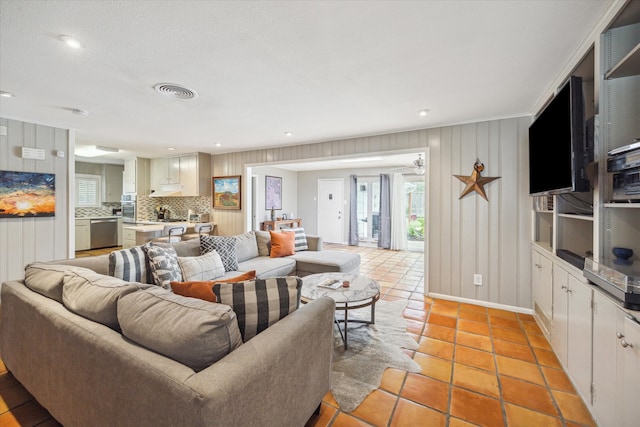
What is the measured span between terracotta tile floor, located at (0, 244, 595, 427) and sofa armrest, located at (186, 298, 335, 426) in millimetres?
389

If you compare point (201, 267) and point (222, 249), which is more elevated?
point (222, 249)

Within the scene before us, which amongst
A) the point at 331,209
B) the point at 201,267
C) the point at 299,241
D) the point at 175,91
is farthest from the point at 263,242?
the point at 331,209

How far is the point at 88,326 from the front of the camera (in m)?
1.25

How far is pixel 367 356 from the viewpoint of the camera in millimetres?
2258

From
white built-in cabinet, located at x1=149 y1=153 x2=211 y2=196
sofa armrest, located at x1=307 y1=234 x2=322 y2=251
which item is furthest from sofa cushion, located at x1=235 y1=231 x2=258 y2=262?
white built-in cabinet, located at x1=149 y1=153 x2=211 y2=196

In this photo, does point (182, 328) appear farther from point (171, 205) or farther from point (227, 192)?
point (171, 205)

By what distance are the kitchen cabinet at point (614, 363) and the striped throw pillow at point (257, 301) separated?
1.52 m

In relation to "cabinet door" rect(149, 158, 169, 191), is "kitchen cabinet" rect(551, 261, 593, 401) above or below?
below

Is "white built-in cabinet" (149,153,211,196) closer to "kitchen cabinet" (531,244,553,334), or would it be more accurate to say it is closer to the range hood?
the range hood

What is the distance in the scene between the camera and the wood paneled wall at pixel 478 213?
10.6 ft

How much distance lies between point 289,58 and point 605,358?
2.61 m

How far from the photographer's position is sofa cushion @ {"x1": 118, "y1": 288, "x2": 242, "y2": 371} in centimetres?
100

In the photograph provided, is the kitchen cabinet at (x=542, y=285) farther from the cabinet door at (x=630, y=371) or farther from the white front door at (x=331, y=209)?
the white front door at (x=331, y=209)

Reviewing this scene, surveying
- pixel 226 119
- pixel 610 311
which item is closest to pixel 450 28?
pixel 610 311
